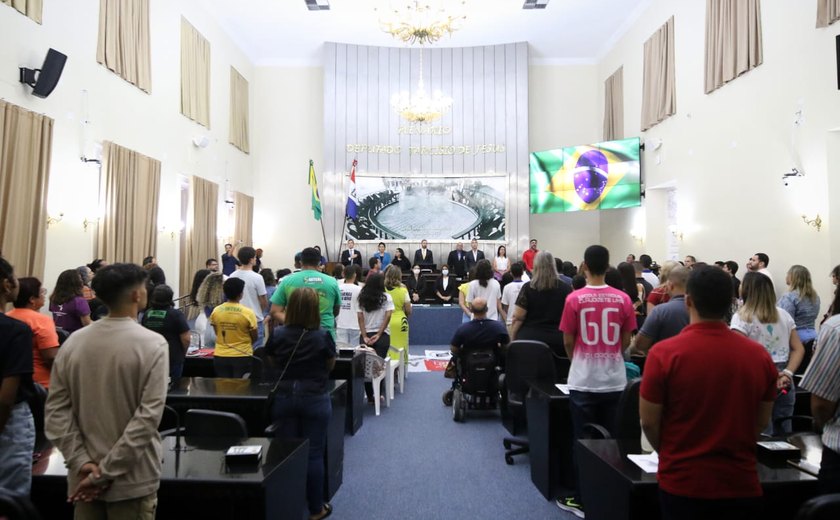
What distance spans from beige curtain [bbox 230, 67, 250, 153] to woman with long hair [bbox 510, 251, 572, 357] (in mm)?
11154

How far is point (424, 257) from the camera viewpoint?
548 inches

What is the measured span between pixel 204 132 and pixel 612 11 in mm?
9998

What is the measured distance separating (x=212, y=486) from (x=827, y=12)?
828 centimetres

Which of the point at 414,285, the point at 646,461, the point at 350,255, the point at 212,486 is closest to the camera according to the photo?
the point at 212,486

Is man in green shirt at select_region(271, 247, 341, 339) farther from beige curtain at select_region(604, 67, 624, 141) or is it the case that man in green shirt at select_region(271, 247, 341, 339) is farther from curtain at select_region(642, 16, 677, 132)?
beige curtain at select_region(604, 67, 624, 141)

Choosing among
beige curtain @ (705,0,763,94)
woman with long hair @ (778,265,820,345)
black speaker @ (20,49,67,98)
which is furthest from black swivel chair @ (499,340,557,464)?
beige curtain @ (705,0,763,94)

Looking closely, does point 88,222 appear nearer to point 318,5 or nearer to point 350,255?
point 350,255

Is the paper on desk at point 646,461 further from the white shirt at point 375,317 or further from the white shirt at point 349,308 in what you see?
the white shirt at point 349,308

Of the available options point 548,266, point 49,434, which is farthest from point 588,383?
point 49,434

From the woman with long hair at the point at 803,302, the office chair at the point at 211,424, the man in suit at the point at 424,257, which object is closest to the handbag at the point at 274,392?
the office chair at the point at 211,424

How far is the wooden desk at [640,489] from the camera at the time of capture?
2.12 m

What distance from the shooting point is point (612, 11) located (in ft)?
42.6

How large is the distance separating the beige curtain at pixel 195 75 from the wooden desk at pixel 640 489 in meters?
10.8

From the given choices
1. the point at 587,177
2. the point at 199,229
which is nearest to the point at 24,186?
the point at 199,229
